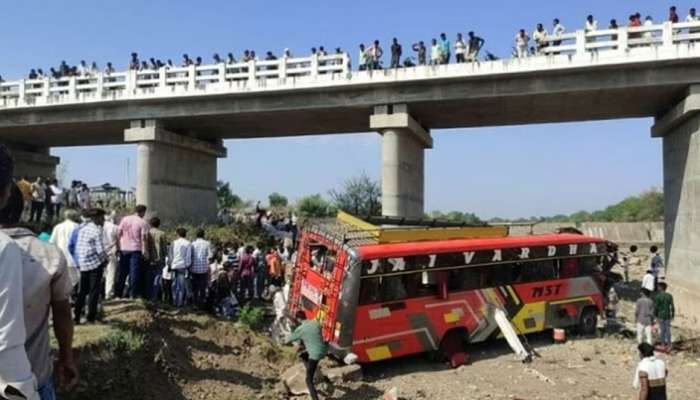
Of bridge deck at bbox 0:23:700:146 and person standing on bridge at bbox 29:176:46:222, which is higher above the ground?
bridge deck at bbox 0:23:700:146

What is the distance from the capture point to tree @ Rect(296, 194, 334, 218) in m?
43.1

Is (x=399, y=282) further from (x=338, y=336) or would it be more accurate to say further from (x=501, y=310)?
(x=501, y=310)

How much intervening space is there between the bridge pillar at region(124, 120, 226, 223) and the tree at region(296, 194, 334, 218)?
15.7 meters

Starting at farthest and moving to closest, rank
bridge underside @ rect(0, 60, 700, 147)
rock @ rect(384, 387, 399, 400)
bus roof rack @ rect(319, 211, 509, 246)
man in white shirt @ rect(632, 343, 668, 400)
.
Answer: bridge underside @ rect(0, 60, 700, 147)
bus roof rack @ rect(319, 211, 509, 246)
rock @ rect(384, 387, 399, 400)
man in white shirt @ rect(632, 343, 668, 400)

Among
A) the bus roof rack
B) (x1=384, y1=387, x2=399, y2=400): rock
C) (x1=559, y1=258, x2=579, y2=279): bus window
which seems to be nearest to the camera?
(x1=384, y1=387, x2=399, y2=400): rock

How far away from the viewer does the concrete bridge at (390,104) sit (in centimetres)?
1741

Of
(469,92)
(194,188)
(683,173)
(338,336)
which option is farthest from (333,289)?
(194,188)

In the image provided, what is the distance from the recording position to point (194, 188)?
2588 cm

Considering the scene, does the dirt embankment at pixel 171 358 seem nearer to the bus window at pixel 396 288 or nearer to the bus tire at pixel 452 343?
the bus window at pixel 396 288

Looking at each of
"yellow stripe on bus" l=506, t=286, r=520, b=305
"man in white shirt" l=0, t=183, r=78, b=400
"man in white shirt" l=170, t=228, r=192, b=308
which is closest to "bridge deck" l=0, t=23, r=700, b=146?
"yellow stripe on bus" l=506, t=286, r=520, b=305

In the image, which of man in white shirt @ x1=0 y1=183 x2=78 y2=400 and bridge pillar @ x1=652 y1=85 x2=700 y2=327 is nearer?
man in white shirt @ x1=0 y1=183 x2=78 y2=400

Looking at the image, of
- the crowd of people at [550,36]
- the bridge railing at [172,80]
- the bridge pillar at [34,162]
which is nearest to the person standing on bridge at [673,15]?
the crowd of people at [550,36]

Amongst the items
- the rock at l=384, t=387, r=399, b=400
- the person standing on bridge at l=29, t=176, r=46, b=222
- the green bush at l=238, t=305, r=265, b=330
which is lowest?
the rock at l=384, t=387, r=399, b=400

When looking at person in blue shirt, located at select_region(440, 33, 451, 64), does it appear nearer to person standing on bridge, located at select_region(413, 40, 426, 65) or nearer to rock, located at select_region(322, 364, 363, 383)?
person standing on bridge, located at select_region(413, 40, 426, 65)
